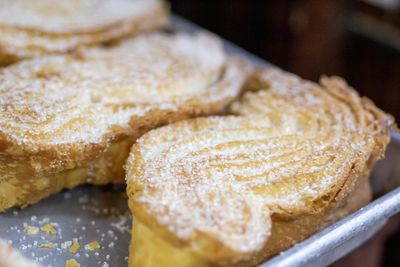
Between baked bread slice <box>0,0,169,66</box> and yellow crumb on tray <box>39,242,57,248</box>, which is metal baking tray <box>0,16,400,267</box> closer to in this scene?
yellow crumb on tray <box>39,242,57,248</box>

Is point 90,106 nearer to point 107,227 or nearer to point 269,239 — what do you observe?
point 107,227

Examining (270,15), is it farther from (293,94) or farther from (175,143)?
(175,143)

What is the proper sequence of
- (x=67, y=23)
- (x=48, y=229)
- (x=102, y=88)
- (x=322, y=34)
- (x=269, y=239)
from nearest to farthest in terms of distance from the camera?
(x=269, y=239)
(x=48, y=229)
(x=102, y=88)
(x=67, y=23)
(x=322, y=34)

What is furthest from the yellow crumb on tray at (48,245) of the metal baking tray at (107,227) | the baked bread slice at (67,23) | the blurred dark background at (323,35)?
the blurred dark background at (323,35)

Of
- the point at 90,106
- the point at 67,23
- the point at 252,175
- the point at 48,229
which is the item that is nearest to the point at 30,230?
the point at 48,229

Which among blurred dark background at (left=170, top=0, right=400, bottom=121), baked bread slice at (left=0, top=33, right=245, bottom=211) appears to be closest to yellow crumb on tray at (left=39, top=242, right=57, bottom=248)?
baked bread slice at (left=0, top=33, right=245, bottom=211)

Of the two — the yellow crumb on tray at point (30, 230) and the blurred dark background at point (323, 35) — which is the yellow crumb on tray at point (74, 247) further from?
the blurred dark background at point (323, 35)
